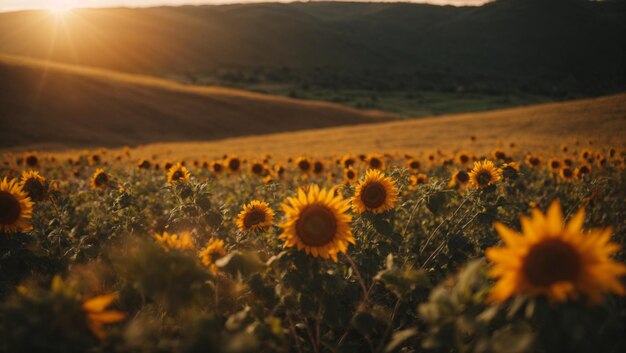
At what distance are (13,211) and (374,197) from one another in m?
3.44

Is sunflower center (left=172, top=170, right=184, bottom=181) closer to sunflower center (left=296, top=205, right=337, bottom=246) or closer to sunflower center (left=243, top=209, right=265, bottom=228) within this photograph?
sunflower center (left=243, top=209, right=265, bottom=228)

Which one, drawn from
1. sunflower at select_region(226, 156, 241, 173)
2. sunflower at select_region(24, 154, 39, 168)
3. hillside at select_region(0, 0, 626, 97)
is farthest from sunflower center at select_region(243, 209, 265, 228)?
hillside at select_region(0, 0, 626, 97)

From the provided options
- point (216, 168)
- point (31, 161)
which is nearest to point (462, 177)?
point (216, 168)

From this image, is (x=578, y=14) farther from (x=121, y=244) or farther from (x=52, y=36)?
(x=121, y=244)

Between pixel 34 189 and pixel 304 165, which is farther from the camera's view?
pixel 304 165

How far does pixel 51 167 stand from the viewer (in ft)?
35.3

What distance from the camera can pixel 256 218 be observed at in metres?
4.14

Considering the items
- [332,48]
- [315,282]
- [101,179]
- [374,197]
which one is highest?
[332,48]

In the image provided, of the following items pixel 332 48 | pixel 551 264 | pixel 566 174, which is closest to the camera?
pixel 551 264

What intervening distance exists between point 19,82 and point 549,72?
576 ft

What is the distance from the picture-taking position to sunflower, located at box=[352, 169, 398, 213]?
385 cm

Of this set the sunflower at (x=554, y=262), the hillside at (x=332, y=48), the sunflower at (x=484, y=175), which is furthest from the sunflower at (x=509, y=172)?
the hillside at (x=332, y=48)

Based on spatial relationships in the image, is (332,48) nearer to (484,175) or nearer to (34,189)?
(34,189)

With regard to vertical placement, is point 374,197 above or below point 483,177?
below
